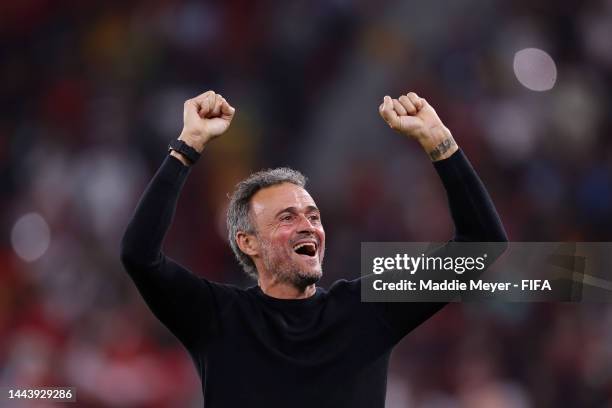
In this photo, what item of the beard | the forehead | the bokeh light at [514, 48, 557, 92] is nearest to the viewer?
the beard

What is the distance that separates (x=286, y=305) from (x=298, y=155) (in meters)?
3.69

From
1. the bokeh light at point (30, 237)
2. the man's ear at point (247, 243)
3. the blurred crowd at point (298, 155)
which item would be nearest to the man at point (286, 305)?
the man's ear at point (247, 243)

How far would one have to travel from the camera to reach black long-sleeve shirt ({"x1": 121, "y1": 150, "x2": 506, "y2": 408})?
2693 mm

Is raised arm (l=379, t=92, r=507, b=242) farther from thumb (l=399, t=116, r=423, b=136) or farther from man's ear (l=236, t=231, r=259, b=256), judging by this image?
man's ear (l=236, t=231, r=259, b=256)

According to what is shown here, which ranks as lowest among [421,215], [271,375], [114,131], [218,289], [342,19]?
[271,375]

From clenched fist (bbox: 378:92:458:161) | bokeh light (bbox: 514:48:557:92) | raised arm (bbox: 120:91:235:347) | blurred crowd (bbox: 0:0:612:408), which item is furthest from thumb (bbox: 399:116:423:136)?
bokeh light (bbox: 514:48:557:92)

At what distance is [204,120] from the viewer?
9.23 ft

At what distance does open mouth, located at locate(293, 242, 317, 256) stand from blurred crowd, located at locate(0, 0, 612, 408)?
7.64 feet

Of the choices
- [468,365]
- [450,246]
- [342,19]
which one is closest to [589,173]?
[468,365]

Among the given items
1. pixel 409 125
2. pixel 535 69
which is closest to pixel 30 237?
pixel 535 69

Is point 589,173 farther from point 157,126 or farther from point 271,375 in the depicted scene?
point 271,375

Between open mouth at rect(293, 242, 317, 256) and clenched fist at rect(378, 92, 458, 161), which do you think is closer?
clenched fist at rect(378, 92, 458, 161)

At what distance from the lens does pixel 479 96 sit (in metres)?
6.50

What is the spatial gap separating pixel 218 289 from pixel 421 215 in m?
3.13
